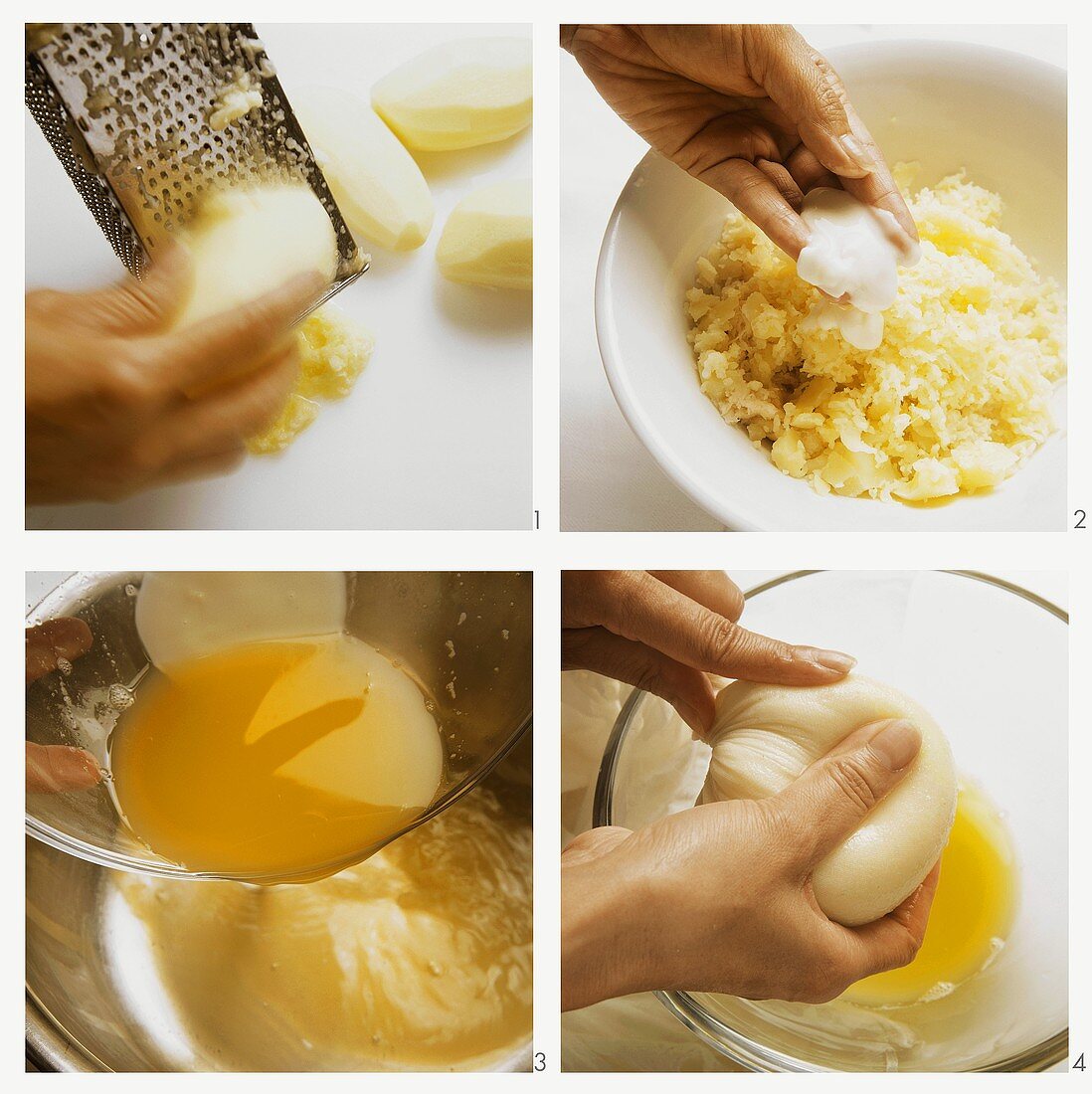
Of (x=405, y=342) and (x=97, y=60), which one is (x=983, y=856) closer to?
(x=405, y=342)

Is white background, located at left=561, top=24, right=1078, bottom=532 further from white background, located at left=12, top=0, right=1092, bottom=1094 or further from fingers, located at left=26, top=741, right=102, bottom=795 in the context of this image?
fingers, located at left=26, top=741, right=102, bottom=795

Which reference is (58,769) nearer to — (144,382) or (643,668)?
(144,382)

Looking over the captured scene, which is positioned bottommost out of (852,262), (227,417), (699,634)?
(699,634)

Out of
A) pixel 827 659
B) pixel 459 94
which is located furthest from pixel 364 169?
pixel 827 659

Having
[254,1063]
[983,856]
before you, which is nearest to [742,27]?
[983,856]

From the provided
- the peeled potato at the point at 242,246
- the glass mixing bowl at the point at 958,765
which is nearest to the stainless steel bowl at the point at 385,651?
the glass mixing bowl at the point at 958,765
